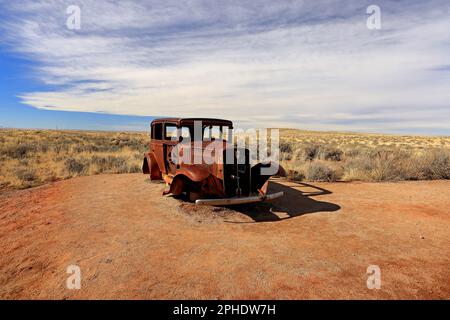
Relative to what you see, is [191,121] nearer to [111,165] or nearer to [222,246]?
[222,246]

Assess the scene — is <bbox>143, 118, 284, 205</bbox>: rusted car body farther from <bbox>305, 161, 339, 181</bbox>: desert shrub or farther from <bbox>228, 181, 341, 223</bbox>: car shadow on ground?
<bbox>305, 161, 339, 181</bbox>: desert shrub

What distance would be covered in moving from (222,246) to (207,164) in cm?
231

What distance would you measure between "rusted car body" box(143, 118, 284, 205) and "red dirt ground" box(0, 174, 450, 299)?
46 centimetres

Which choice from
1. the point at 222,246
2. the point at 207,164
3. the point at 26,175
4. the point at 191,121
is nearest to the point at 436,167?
the point at 207,164

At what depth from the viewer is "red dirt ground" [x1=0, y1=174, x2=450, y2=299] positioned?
3301 millimetres

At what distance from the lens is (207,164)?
6344mm

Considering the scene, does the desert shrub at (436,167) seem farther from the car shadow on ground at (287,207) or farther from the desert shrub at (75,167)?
the desert shrub at (75,167)

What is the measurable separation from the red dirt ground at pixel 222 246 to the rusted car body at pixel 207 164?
1.52ft

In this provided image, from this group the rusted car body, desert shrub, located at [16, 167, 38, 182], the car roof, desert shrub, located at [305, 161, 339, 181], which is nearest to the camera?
the rusted car body

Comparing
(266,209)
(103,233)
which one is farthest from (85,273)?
(266,209)

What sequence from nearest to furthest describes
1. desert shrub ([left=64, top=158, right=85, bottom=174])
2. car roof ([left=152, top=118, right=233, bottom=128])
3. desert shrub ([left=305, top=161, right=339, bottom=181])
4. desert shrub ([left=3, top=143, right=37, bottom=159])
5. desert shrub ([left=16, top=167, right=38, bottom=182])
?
1. car roof ([left=152, top=118, right=233, bottom=128])
2. desert shrub ([left=16, top=167, right=38, bottom=182])
3. desert shrub ([left=305, top=161, right=339, bottom=181])
4. desert shrub ([left=64, top=158, right=85, bottom=174])
5. desert shrub ([left=3, top=143, right=37, bottom=159])

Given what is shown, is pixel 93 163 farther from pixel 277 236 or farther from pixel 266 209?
pixel 277 236

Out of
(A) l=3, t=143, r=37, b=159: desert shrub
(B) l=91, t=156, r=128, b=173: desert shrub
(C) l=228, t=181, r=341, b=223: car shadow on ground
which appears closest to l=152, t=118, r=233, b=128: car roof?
(C) l=228, t=181, r=341, b=223: car shadow on ground
